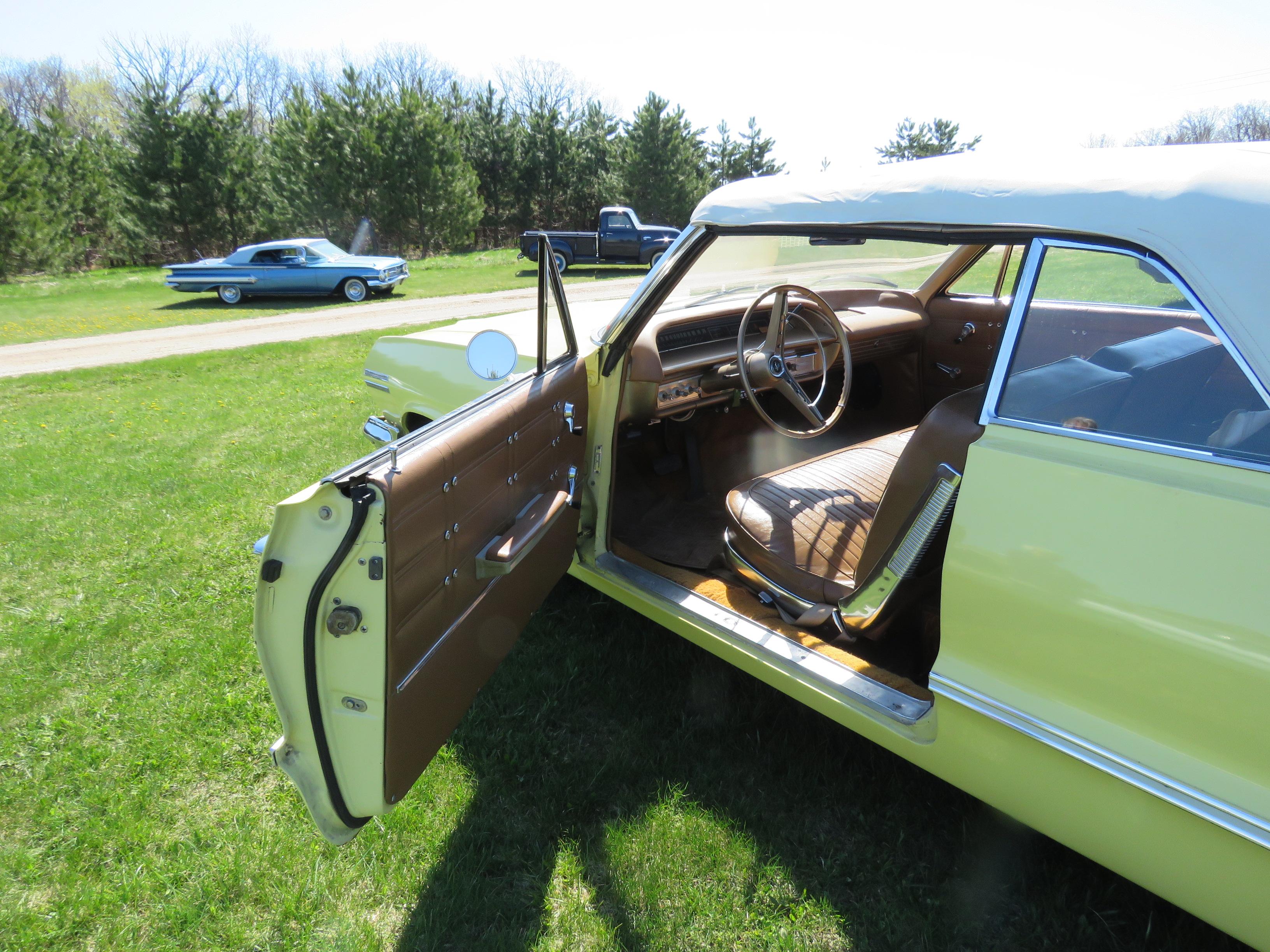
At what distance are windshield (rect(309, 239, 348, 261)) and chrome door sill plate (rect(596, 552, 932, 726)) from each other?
49.9 ft

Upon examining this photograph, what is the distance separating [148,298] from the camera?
16.9 meters

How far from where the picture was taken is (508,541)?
2.02 metres

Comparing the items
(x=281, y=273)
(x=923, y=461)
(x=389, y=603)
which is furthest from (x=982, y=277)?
(x=281, y=273)

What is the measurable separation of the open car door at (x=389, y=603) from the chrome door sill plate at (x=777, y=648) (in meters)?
0.58

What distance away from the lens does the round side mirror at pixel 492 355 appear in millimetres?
2424

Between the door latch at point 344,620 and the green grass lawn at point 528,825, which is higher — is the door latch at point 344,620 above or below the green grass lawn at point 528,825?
above

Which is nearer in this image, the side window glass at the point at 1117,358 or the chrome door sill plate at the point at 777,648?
the side window glass at the point at 1117,358

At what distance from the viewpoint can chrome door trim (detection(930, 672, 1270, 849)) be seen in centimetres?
131

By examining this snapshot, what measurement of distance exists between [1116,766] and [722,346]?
7.78 ft

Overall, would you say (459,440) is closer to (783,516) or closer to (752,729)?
(783,516)

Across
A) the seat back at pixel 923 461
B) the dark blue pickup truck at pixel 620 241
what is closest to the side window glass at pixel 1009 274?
the seat back at pixel 923 461

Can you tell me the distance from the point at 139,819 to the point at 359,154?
2426 centimetres

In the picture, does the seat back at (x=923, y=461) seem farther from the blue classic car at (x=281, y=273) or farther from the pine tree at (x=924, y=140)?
the pine tree at (x=924, y=140)

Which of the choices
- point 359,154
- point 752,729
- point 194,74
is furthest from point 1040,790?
point 194,74
